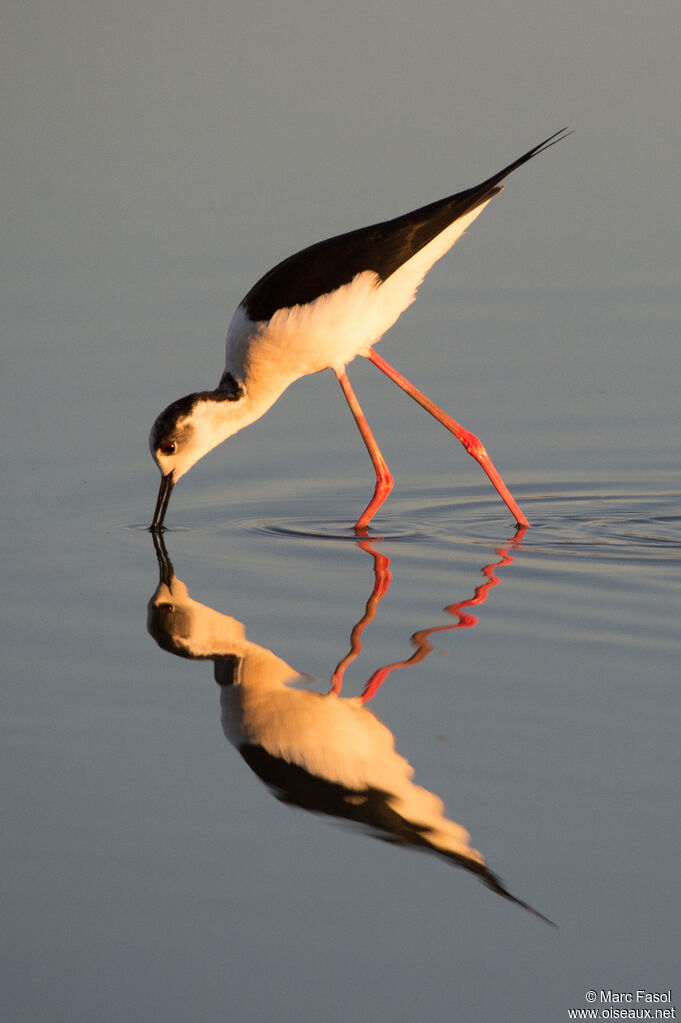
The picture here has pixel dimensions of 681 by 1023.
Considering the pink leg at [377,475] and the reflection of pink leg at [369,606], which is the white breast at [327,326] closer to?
the pink leg at [377,475]

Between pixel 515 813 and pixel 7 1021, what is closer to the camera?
pixel 7 1021

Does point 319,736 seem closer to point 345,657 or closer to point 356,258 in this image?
point 345,657

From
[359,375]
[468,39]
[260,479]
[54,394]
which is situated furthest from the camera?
[468,39]

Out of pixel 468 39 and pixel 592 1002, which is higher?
pixel 468 39

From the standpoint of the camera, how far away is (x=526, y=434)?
7852mm

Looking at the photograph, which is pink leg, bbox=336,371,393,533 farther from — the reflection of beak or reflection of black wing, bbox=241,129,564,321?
the reflection of beak

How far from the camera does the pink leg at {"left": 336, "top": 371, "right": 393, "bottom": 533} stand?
675 cm

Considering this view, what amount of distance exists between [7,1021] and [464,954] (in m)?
0.92

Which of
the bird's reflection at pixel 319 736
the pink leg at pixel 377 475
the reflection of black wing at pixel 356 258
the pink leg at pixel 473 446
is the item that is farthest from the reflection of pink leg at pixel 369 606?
the reflection of black wing at pixel 356 258

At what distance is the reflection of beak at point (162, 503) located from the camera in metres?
6.70

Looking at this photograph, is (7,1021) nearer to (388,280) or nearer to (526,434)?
(388,280)

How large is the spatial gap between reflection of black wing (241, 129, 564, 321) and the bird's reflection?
1.73m

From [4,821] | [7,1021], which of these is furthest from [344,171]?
[7,1021]

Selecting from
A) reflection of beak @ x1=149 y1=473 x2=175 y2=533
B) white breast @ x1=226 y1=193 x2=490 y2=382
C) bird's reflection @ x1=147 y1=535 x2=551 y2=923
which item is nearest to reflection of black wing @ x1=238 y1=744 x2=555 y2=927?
bird's reflection @ x1=147 y1=535 x2=551 y2=923
